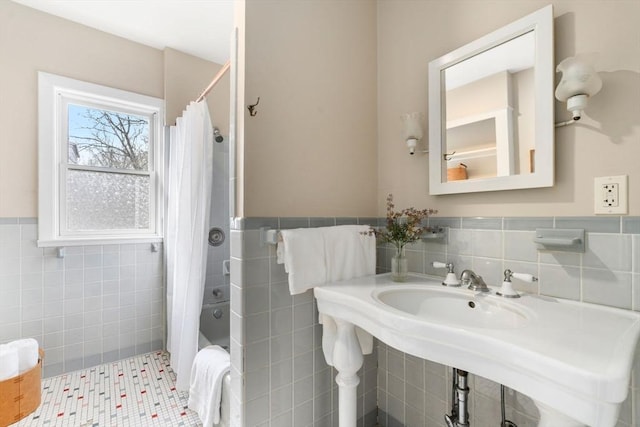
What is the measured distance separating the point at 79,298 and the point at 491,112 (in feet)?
9.45

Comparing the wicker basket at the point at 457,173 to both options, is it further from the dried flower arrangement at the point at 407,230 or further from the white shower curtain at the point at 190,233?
the white shower curtain at the point at 190,233

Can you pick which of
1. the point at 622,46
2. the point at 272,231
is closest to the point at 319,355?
the point at 272,231

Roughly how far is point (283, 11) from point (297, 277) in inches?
45.9

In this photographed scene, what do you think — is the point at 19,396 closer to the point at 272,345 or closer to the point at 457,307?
the point at 272,345

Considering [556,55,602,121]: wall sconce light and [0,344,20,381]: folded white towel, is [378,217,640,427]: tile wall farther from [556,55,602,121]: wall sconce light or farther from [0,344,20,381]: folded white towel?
[0,344,20,381]: folded white towel

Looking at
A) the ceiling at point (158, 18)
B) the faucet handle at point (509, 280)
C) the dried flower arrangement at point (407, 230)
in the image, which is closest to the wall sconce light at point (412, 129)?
the dried flower arrangement at point (407, 230)

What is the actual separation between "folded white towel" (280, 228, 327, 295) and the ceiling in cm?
178

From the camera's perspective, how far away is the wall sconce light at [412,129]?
1.34 m

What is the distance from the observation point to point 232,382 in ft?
3.92

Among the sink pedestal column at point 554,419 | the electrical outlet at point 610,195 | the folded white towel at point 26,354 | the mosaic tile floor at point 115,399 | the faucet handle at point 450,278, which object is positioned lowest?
the mosaic tile floor at point 115,399

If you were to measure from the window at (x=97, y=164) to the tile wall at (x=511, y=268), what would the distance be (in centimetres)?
215

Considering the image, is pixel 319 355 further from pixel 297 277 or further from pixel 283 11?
pixel 283 11

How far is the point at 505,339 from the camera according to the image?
0.66 m

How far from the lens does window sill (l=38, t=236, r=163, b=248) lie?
2041 millimetres
